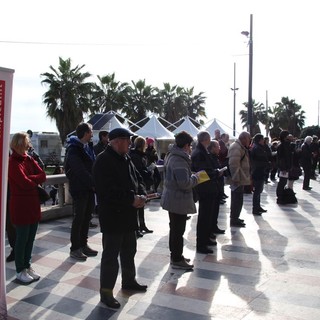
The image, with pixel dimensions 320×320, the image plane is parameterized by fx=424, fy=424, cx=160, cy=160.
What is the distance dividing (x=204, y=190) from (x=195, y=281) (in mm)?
1536

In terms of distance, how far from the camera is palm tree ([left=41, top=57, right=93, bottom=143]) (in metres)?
32.5

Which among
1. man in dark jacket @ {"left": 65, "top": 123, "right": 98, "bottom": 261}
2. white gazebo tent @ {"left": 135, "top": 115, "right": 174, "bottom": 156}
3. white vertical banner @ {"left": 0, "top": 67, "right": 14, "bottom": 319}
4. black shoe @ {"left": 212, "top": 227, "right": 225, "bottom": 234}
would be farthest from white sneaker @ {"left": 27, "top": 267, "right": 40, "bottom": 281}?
white gazebo tent @ {"left": 135, "top": 115, "right": 174, "bottom": 156}

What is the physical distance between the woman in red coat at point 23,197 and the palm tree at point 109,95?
32.4 m

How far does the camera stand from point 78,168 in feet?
18.5

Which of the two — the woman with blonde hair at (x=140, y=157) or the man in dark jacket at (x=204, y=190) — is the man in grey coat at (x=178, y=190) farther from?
the woman with blonde hair at (x=140, y=157)

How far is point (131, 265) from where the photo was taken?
4629 mm

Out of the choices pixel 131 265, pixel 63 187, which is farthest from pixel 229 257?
pixel 63 187

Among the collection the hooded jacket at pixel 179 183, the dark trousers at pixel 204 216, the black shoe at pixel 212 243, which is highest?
the hooded jacket at pixel 179 183

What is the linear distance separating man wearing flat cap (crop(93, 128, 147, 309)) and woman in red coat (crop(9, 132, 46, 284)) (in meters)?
1.05

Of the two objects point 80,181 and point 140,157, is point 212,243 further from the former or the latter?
point 80,181

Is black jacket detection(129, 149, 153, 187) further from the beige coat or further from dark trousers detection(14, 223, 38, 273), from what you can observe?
dark trousers detection(14, 223, 38, 273)

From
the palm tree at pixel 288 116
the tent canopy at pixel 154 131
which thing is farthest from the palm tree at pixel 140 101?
the palm tree at pixel 288 116

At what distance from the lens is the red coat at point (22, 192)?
4.78 meters

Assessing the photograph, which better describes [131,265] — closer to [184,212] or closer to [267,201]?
[184,212]
